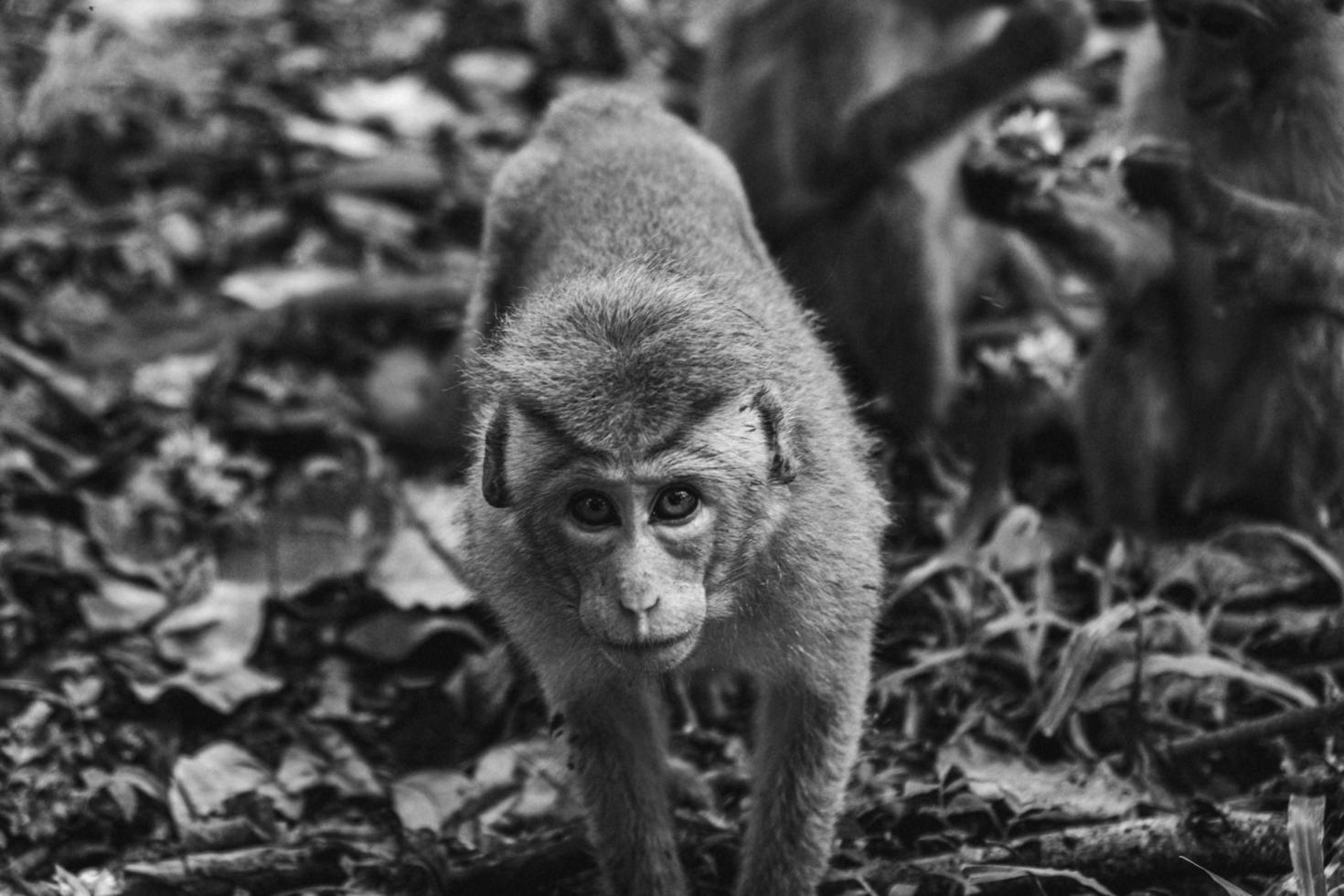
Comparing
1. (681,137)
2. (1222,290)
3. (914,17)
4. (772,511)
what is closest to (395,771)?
(772,511)

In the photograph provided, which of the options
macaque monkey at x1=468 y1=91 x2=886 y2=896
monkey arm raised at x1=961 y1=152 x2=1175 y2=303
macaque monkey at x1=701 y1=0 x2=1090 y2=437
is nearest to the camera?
macaque monkey at x1=468 y1=91 x2=886 y2=896

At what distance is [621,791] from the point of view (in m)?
4.36

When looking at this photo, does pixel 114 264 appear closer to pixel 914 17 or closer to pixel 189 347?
pixel 189 347

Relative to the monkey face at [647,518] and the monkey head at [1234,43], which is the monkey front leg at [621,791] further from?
the monkey head at [1234,43]

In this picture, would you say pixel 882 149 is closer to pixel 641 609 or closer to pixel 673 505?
pixel 673 505

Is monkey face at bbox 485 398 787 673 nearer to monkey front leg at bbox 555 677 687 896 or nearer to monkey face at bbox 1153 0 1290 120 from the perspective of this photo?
monkey front leg at bbox 555 677 687 896

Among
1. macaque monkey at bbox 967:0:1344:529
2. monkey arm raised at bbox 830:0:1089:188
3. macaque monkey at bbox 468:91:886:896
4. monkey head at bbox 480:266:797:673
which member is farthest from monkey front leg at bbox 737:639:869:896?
monkey arm raised at bbox 830:0:1089:188

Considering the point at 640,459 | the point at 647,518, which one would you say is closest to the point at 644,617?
the point at 647,518

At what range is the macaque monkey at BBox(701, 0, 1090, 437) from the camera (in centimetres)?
676

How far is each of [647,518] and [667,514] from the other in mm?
53

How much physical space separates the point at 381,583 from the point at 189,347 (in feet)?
5.96

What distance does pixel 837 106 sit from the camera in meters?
7.18

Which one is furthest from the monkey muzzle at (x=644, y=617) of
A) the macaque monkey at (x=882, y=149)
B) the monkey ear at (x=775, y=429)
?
the macaque monkey at (x=882, y=149)

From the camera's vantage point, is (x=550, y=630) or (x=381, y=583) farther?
(x=381, y=583)
